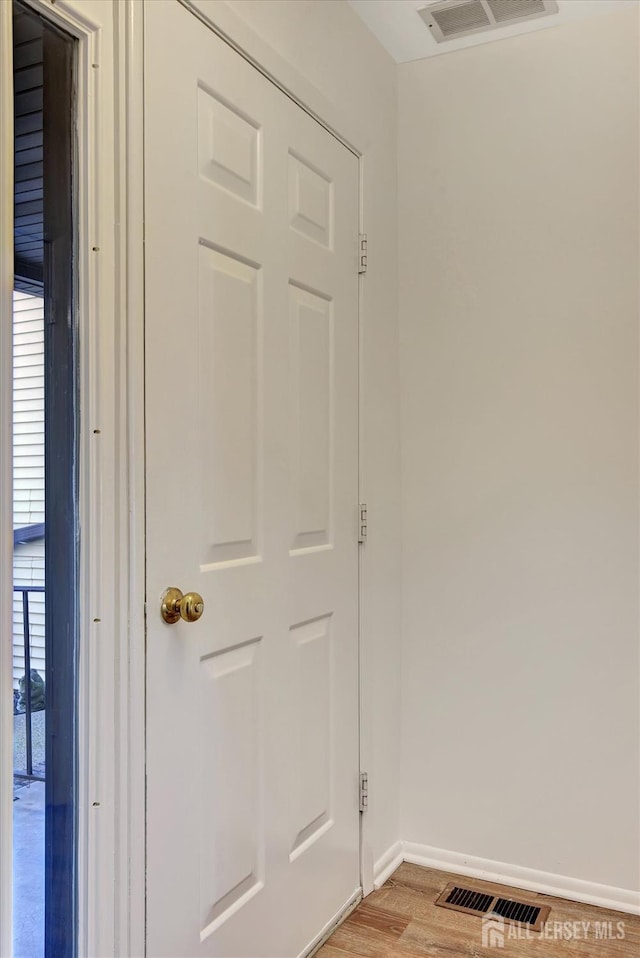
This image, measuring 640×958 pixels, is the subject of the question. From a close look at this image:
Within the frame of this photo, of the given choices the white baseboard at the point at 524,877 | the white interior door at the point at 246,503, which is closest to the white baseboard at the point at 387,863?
the white baseboard at the point at 524,877

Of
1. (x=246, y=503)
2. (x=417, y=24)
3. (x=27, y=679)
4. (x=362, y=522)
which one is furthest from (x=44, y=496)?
(x=417, y=24)

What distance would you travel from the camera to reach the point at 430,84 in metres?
2.45

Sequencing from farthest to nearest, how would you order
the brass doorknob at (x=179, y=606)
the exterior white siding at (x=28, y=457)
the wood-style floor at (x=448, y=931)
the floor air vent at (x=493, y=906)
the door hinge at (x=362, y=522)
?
1. the door hinge at (x=362, y=522)
2. the floor air vent at (x=493, y=906)
3. the wood-style floor at (x=448, y=931)
4. the brass doorknob at (x=179, y=606)
5. the exterior white siding at (x=28, y=457)

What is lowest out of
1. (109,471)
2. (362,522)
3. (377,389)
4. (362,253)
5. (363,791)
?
(363,791)

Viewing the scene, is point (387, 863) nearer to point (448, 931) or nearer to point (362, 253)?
point (448, 931)

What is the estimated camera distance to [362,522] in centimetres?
222

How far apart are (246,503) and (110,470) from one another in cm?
43

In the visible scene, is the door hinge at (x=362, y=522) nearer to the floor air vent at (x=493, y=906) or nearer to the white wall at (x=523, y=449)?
the white wall at (x=523, y=449)

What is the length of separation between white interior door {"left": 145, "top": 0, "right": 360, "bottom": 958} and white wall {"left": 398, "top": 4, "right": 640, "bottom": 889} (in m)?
0.36

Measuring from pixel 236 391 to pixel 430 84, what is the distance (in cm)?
140

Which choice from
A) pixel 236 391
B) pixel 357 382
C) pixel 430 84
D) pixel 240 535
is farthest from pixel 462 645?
pixel 430 84

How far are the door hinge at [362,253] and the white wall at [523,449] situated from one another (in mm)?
280

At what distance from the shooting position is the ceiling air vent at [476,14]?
7.17 feet

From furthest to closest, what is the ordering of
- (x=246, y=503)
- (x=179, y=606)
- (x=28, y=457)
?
(x=246, y=503), (x=179, y=606), (x=28, y=457)
